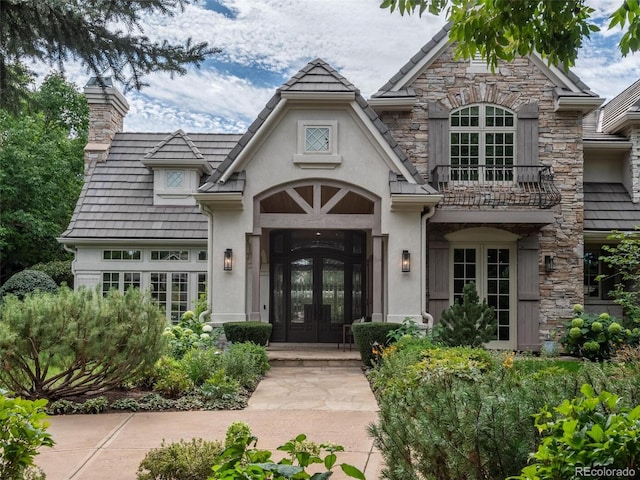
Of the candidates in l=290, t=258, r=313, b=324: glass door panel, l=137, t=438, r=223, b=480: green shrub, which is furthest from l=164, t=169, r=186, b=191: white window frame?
l=137, t=438, r=223, b=480: green shrub

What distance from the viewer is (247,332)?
11.3 metres

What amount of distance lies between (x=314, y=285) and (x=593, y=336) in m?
6.37

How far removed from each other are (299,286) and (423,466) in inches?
456

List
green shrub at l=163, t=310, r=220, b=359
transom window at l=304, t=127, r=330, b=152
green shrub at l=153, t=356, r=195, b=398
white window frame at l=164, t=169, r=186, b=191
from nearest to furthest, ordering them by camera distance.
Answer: green shrub at l=153, t=356, r=195, b=398
green shrub at l=163, t=310, r=220, b=359
transom window at l=304, t=127, r=330, b=152
white window frame at l=164, t=169, r=186, b=191

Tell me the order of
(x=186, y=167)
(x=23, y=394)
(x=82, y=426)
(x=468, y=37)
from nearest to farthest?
(x=468, y=37) < (x=82, y=426) < (x=23, y=394) < (x=186, y=167)

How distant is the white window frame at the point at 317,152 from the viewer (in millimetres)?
12305

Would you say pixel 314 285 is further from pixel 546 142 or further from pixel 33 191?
pixel 33 191

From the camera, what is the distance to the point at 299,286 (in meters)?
15.0

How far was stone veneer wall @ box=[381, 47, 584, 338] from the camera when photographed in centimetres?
1358

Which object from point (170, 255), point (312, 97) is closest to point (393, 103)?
point (312, 97)

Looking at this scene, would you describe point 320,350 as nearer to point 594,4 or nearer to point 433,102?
point 433,102

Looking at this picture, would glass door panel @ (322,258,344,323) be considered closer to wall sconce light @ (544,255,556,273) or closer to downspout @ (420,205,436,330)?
downspout @ (420,205,436,330)

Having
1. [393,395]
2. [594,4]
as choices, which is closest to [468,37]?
[594,4]

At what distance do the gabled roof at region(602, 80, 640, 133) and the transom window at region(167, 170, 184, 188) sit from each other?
11.3 meters
